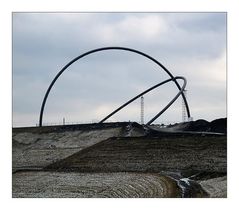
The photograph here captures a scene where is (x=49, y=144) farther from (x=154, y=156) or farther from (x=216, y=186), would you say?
(x=216, y=186)

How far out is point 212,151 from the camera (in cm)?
2538

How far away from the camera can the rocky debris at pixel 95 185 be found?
21.6 metres

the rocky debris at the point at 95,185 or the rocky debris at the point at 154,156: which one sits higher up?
the rocky debris at the point at 154,156

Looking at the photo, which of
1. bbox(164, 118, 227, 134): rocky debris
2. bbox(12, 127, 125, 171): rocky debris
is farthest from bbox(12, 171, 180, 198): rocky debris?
bbox(164, 118, 227, 134): rocky debris

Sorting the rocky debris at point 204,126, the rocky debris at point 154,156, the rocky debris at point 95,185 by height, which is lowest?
the rocky debris at point 95,185

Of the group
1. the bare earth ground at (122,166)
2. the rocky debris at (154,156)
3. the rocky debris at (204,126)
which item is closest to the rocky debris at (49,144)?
the bare earth ground at (122,166)

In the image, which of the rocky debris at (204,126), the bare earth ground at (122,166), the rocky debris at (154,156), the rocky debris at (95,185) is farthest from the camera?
the rocky debris at (204,126)

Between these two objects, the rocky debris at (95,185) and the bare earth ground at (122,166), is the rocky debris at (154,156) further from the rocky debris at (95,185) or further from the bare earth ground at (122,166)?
the rocky debris at (95,185)

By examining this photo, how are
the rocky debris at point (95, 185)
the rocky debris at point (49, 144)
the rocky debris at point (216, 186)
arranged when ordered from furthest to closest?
the rocky debris at point (49, 144) → the rocky debris at point (95, 185) → the rocky debris at point (216, 186)

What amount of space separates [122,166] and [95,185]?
9.58 feet

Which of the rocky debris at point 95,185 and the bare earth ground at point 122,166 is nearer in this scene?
the rocky debris at point 95,185

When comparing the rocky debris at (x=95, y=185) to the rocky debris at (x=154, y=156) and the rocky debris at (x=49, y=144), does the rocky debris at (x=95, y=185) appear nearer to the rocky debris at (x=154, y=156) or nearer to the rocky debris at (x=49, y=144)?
the rocky debris at (x=154, y=156)

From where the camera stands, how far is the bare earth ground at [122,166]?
2200cm

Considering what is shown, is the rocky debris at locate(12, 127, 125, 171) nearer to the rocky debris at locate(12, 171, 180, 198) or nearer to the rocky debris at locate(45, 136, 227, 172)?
the rocky debris at locate(45, 136, 227, 172)
